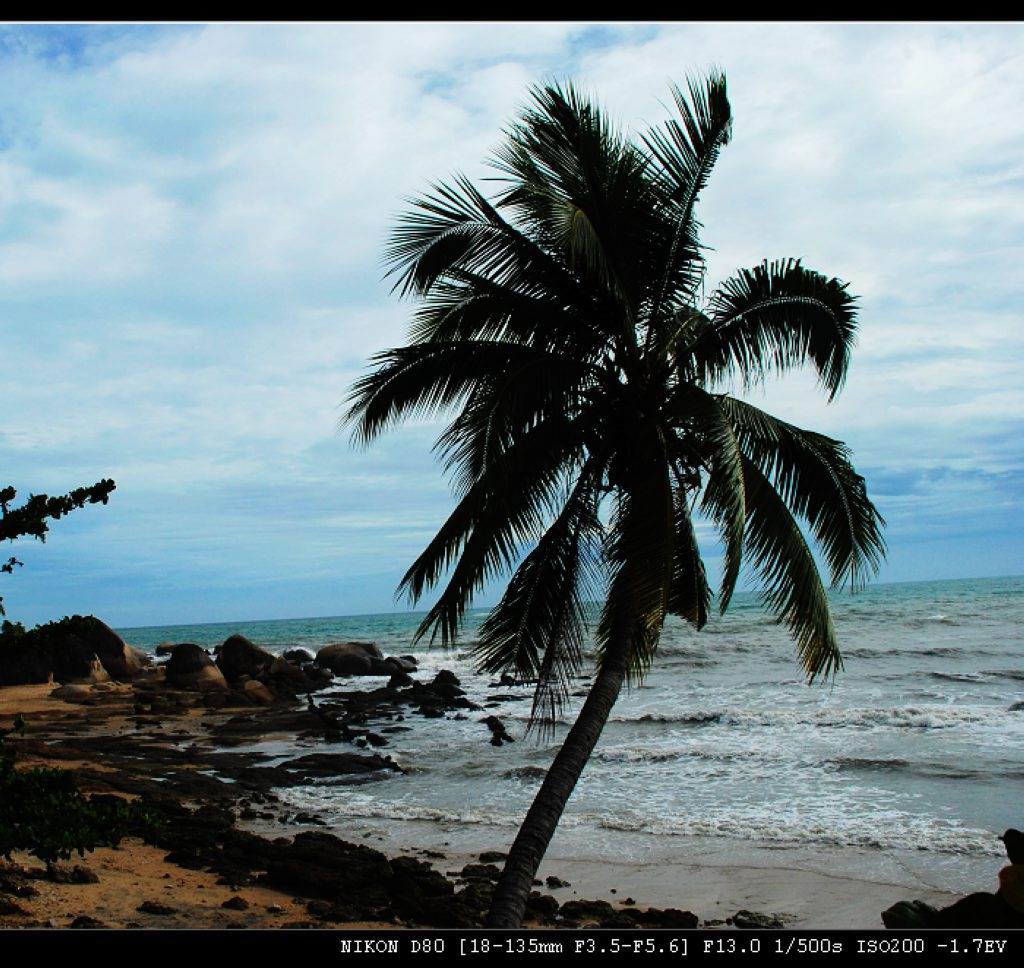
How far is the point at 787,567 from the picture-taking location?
8.20 metres

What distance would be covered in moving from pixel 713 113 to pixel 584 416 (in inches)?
119

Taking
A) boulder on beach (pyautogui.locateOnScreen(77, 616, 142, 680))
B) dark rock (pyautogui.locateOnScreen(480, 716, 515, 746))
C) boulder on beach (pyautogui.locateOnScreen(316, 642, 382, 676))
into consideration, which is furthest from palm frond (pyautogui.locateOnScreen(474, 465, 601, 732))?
boulder on beach (pyautogui.locateOnScreen(316, 642, 382, 676))

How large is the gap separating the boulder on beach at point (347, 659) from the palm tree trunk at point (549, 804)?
3411 centimetres

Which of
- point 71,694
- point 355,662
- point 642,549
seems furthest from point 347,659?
point 642,549

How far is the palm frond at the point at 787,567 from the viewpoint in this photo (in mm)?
8156

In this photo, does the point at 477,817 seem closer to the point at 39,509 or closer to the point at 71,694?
the point at 39,509

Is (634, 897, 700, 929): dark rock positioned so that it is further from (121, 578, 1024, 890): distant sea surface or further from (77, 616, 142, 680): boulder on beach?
(77, 616, 142, 680): boulder on beach

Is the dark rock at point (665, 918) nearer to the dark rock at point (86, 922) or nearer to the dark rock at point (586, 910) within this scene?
the dark rock at point (586, 910)

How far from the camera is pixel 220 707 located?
28.8 m

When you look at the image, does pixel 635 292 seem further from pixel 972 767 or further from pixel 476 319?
pixel 972 767

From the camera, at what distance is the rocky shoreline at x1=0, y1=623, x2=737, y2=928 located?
31.8 ft

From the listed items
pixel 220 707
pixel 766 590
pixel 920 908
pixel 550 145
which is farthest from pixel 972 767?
pixel 220 707

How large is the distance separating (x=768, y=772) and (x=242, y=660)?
76.8 feet

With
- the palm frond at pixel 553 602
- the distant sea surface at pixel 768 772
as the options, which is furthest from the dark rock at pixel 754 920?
the palm frond at pixel 553 602
